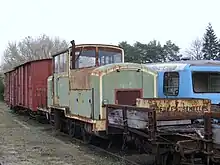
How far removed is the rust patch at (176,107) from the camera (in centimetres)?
827

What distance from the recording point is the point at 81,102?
12172mm

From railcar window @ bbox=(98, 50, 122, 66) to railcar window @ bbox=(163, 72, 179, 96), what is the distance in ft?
5.53

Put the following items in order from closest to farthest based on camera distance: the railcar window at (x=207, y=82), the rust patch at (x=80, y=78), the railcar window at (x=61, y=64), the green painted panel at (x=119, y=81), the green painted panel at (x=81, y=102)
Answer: the green painted panel at (x=119, y=81) → the green painted panel at (x=81, y=102) → the rust patch at (x=80, y=78) → the railcar window at (x=207, y=82) → the railcar window at (x=61, y=64)

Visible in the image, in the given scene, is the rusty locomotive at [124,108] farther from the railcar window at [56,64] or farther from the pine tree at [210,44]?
the pine tree at [210,44]

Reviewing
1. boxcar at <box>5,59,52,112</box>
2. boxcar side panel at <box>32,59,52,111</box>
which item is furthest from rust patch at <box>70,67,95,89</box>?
boxcar side panel at <box>32,59,52,111</box>

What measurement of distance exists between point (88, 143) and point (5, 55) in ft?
243

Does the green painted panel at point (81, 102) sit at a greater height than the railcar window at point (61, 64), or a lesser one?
lesser

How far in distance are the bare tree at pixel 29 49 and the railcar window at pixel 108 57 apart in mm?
61933

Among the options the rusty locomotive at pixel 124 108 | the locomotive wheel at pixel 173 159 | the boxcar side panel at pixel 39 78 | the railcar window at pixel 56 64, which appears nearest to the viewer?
the rusty locomotive at pixel 124 108

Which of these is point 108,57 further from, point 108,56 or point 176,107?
point 176,107

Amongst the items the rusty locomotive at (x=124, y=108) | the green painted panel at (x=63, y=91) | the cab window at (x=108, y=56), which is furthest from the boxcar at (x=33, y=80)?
the cab window at (x=108, y=56)

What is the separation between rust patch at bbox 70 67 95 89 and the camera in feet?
38.0

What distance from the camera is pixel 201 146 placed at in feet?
22.6

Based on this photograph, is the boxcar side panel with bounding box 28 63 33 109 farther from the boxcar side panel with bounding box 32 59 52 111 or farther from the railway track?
the railway track
